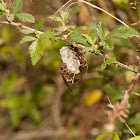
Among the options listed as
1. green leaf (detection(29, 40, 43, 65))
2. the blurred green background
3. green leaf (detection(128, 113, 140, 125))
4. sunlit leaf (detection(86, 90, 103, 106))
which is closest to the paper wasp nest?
green leaf (detection(29, 40, 43, 65))

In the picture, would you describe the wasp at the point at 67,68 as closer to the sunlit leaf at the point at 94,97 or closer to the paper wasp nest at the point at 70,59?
the paper wasp nest at the point at 70,59

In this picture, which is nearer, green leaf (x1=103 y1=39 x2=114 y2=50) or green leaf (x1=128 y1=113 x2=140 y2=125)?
green leaf (x1=103 y1=39 x2=114 y2=50)

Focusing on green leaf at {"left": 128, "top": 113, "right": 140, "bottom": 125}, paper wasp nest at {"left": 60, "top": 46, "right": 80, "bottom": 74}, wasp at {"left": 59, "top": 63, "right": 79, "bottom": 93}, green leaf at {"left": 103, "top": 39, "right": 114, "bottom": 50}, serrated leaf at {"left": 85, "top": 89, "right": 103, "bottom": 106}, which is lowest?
serrated leaf at {"left": 85, "top": 89, "right": 103, "bottom": 106}

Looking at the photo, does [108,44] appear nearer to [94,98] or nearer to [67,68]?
[67,68]

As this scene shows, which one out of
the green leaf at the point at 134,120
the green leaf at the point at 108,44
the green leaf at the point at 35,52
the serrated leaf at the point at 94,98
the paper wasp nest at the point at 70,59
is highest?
the green leaf at the point at 35,52

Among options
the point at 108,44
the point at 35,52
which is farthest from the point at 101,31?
the point at 35,52

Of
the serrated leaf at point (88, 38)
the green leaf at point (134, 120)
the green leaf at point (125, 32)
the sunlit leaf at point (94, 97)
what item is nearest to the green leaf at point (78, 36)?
the serrated leaf at point (88, 38)

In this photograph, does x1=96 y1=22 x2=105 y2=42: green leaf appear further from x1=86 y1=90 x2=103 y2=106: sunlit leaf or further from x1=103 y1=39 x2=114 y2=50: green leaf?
x1=86 y1=90 x2=103 y2=106: sunlit leaf

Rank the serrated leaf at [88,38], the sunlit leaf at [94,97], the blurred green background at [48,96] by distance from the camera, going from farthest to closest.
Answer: the sunlit leaf at [94,97], the blurred green background at [48,96], the serrated leaf at [88,38]

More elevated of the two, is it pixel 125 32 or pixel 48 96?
pixel 125 32

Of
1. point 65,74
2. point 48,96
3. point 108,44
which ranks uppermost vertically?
point 108,44
